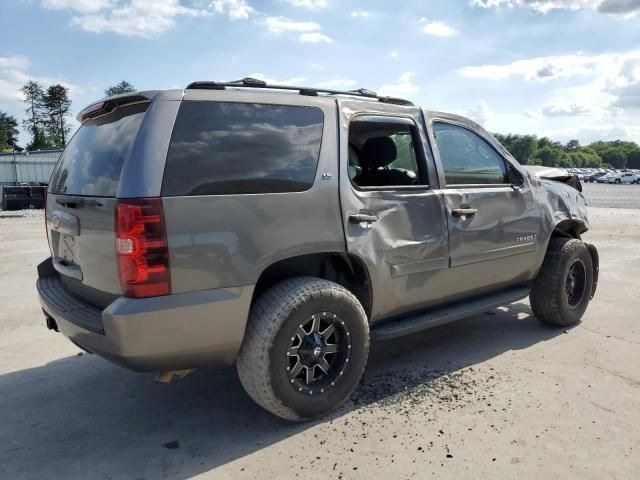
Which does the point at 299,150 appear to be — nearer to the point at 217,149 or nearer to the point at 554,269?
the point at 217,149

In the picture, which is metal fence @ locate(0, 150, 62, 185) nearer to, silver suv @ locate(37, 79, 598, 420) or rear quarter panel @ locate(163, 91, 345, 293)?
silver suv @ locate(37, 79, 598, 420)

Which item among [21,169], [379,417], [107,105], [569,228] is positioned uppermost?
[21,169]

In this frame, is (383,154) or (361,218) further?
(383,154)

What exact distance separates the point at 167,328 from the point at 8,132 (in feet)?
321

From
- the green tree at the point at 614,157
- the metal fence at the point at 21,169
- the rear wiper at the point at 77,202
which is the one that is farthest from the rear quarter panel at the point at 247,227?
the green tree at the point at 614,157

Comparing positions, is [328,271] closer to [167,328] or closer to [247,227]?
[247,227]

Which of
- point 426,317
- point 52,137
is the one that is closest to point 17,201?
point 426,317

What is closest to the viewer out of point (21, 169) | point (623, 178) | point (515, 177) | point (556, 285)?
point (515, 177)

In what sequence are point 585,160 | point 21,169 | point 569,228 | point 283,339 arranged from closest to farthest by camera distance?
point 283,339
point 569,228
point 21,169
point 585,160

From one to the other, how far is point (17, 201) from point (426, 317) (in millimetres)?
18652

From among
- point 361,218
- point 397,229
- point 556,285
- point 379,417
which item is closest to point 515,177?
point 556,285

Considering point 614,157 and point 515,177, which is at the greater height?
point 614,157

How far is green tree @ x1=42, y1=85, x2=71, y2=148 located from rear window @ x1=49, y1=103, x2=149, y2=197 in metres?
88.1

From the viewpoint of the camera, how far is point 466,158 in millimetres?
4074
